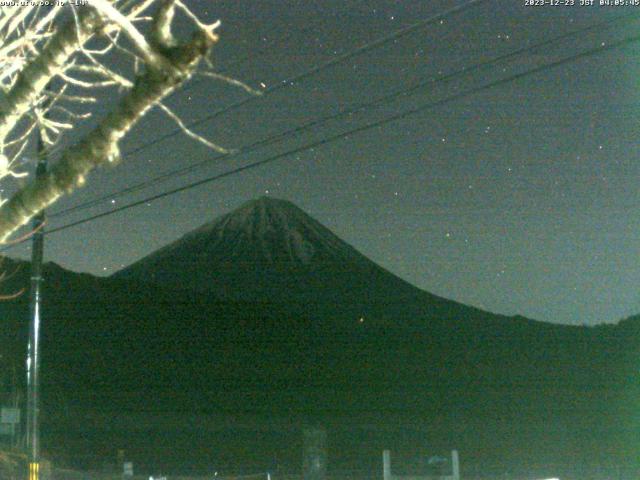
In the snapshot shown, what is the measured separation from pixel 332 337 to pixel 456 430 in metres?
47.8

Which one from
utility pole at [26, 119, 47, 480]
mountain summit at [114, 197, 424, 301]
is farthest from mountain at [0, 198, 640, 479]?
utility pole at [26, 119, 47, 480]

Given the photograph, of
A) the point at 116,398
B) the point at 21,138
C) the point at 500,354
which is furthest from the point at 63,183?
the point at 500,354

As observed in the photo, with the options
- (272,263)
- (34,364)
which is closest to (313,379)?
(34,364)

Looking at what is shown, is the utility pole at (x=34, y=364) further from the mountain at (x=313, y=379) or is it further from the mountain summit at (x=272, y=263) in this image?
the mountain summit at (x=272, y=263)

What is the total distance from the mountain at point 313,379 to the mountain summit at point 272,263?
67.0ft

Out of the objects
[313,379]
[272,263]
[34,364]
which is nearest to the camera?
[34,364]

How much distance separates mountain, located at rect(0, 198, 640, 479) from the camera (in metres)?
57.8

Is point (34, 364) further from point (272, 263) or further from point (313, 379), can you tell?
point (272, 263)

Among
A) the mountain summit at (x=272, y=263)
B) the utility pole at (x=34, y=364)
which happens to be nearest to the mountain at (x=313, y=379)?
the mountain summit at (x=272, y=263)

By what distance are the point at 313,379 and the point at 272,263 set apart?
8924 cm

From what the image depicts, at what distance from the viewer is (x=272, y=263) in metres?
187

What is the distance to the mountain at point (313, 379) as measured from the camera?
5781 centimetres

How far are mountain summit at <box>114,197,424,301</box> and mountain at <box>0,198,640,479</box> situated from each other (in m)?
20.4

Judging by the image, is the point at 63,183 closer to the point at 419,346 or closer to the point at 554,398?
the point at 554,398
